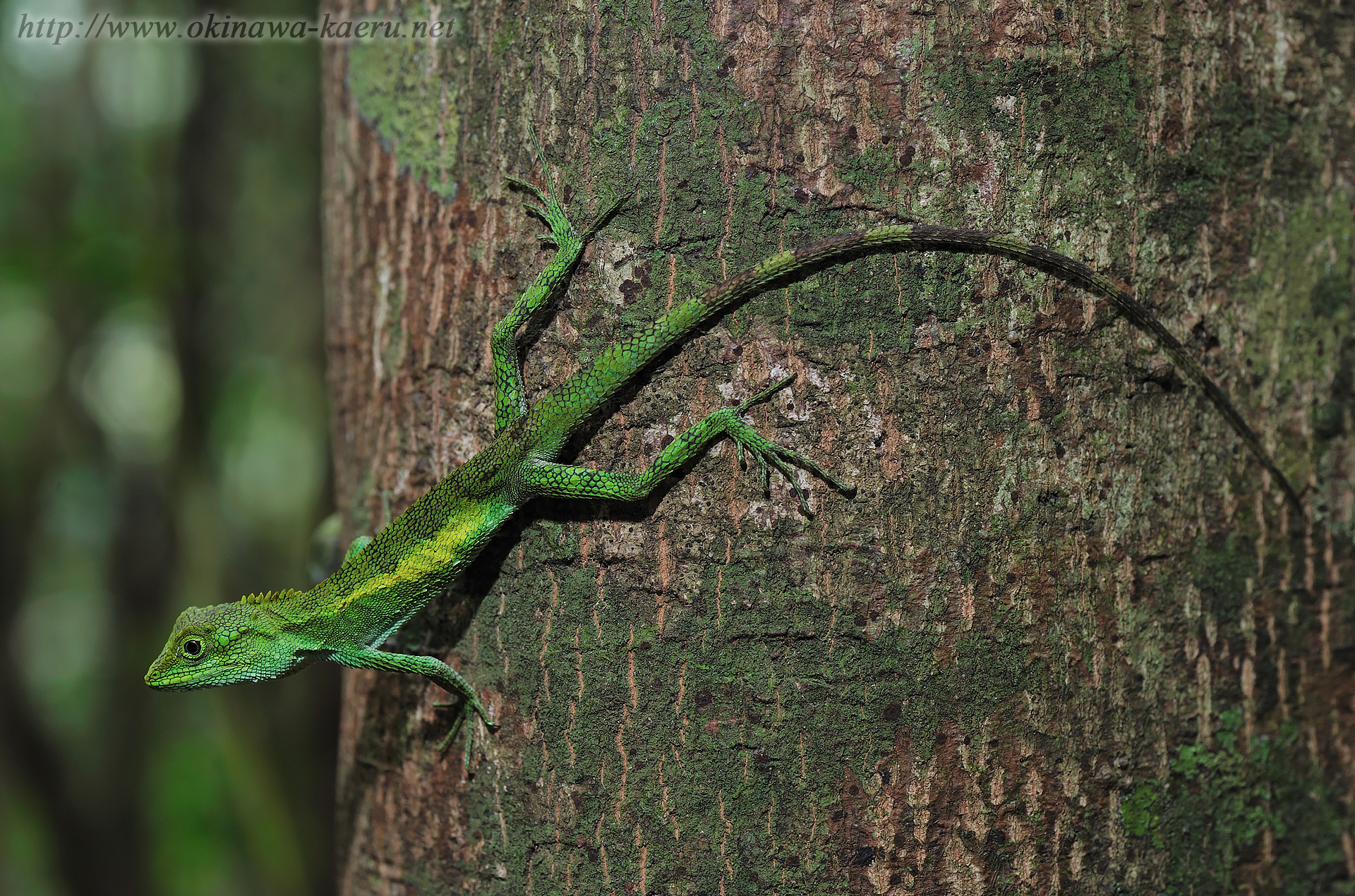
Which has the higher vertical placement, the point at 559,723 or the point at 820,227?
the point at 820,227

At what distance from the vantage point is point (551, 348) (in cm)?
231

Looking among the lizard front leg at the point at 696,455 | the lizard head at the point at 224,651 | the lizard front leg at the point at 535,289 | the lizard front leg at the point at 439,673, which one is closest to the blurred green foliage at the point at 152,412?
the lizard head at the point at 224,651

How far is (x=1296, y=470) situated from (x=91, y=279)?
9.71 meters

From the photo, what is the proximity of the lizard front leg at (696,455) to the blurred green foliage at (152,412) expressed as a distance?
6.02 m

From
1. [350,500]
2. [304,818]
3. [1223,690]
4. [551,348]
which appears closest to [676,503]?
[551,348]

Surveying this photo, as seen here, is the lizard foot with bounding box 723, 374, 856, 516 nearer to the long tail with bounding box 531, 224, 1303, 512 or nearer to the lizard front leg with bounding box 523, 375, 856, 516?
the lizard front leg with bounding box 523, 375, 856, 516

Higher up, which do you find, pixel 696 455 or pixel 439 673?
pixel 696 455

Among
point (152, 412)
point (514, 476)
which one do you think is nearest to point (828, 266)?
point (514, 476)

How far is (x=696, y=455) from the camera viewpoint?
212cm

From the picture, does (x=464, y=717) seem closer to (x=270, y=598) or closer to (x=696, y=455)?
(x=270, y=598)

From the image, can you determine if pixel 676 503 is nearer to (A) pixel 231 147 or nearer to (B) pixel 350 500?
(B) pixel 350 500

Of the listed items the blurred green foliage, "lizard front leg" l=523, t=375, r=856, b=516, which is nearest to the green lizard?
"lizard front leg" l=523, t=375, r=856, b=516

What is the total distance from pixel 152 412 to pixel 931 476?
10996mm

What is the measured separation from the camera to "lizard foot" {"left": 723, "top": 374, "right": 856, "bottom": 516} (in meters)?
2.05
